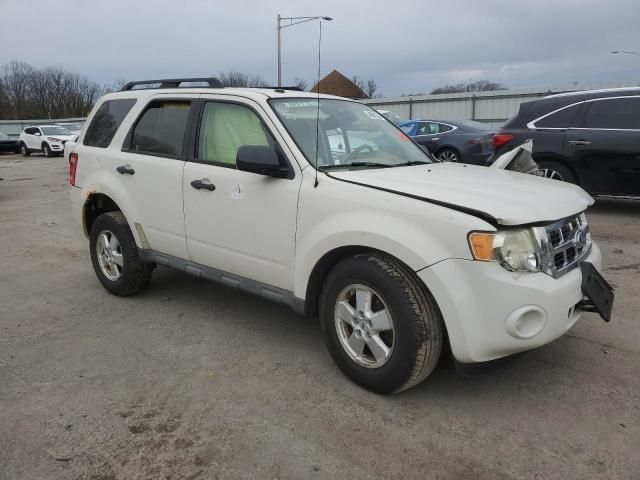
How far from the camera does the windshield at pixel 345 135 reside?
12.0ft

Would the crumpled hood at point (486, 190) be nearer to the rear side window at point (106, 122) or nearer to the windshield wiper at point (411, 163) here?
the windshield wiper at point (411, 163)

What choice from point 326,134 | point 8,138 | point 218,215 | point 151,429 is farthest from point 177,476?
point 8,138

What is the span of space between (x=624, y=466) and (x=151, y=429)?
230 centimetres

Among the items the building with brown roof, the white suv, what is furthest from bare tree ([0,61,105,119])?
the white suv

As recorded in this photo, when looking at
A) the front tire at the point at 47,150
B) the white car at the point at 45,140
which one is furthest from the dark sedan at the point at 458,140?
the front tire at the point at 47,150

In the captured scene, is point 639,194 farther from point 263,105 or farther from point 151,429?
point 151,429

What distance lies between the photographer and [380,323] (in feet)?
9.99

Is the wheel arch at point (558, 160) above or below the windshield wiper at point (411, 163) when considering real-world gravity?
below

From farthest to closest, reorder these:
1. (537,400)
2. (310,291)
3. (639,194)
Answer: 1. (639,194)
2. (310,291)
3. (537,400)

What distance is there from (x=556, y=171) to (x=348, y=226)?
19.8ft

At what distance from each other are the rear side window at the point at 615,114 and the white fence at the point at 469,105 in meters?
14.5

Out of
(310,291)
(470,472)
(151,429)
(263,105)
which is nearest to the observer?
(470,472)

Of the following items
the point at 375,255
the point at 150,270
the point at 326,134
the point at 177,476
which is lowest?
the point at 177,476

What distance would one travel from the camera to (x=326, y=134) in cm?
384
